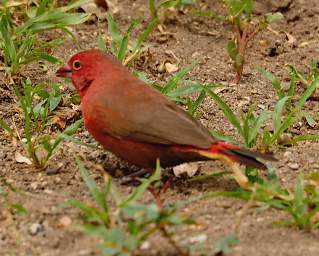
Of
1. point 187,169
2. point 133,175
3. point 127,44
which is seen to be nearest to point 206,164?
point 187,169

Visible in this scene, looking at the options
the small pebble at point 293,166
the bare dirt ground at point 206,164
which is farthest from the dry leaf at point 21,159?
the small pebble at point 293,166

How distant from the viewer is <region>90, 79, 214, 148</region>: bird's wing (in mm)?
4207

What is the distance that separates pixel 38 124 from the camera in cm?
502

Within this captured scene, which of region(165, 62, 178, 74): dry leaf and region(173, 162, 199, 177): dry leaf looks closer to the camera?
region(173, 162, 199, 177): dry leaf

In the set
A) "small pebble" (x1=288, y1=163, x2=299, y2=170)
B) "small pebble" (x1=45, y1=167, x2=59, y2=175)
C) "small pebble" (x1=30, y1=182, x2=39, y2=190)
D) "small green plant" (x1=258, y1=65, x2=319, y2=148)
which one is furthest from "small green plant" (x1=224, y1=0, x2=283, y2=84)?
"small pebble" (x1=30, y1=182, x2=39, y2=190)

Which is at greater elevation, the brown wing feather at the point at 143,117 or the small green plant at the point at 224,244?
the small green plant at the point at 224,244

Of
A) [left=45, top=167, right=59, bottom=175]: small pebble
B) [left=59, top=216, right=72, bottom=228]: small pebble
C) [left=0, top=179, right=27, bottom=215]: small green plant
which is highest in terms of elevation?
[left=59, top=216, right=72, bottom=228]: small pebble

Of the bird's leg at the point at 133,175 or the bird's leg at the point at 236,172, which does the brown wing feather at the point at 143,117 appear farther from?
the bird's leg at the point at 133,175

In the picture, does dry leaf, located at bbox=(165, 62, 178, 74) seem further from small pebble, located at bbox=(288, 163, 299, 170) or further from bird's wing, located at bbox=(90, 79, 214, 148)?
small pebble, located at bbox=(288, 163, 299, 170)

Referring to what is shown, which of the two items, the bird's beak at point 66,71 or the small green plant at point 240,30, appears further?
the small green plant at point 240,30

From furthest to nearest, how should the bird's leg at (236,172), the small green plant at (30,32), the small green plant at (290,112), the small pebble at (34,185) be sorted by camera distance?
the small green plant at (30,32), the small green plant at (290,112), the small pebble at (34,185), the bird's leg at (236,172)

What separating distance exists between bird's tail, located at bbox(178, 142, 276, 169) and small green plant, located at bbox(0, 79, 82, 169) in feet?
2.91

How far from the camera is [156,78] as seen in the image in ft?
19.0

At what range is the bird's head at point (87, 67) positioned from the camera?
474cm
